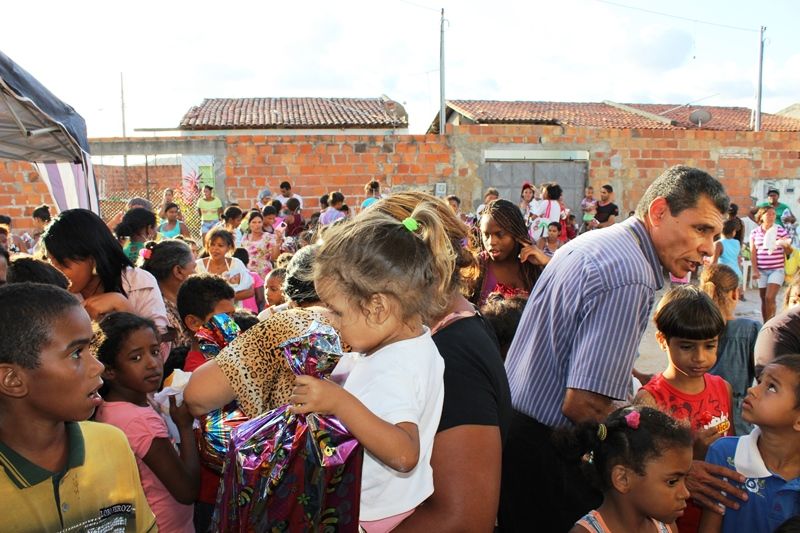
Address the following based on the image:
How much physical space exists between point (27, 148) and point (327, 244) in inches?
187

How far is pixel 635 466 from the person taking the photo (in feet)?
7.68

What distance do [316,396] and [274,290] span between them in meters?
3.80

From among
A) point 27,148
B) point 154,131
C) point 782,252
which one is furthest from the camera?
point 154,131

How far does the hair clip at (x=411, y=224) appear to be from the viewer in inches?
69.1

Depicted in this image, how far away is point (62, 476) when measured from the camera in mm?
1727

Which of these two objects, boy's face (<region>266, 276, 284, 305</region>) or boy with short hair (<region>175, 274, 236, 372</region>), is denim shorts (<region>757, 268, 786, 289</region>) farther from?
boy with short hair (<region>175, 274, 236, 372</region>)

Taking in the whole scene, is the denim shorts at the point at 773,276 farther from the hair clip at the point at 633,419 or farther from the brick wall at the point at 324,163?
the hair clip at the point at 633,419

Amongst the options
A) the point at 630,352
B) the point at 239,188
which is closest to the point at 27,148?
the point at 630,352

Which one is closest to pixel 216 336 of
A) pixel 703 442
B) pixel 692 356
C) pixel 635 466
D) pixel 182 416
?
pixel 182 416

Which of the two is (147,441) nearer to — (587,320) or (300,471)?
(300,471)

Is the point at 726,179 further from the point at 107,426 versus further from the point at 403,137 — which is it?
the point at 107,426

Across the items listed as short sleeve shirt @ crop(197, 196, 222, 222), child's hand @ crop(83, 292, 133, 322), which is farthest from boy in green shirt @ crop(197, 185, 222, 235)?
child's hand @ crop(83, 292, 133, 322)

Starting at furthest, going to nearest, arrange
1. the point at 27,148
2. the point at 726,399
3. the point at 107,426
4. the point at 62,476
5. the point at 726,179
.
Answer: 1. the point at 726,179
2. the point at 27,148
3. the point at 726,399
4. the point at 107,426
5. the point at 62,476

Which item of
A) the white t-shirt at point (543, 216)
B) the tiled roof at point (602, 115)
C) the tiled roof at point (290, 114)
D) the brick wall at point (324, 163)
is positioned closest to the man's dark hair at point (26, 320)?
the white t-shirt at point (543, 216)
